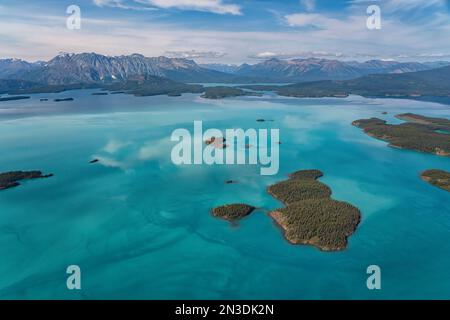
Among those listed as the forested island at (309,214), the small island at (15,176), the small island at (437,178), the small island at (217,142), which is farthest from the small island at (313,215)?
the small island at (15,176)

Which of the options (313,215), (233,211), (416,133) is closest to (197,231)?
(233,211)

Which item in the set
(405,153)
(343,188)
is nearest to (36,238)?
(343,188)

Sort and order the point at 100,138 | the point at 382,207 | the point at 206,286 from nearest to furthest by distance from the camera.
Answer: the point at 206,286 < the point at 382,207 < the point at 100,138

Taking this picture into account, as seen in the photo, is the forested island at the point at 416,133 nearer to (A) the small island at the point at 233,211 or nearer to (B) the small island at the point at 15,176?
(A) the small island at the point at 233,211

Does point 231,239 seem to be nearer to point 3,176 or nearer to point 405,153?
point 3,176

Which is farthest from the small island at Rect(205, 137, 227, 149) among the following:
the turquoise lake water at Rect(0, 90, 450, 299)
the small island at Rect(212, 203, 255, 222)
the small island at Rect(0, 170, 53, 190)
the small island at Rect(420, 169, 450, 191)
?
the small island at Rect(420, 169, 450, 191)

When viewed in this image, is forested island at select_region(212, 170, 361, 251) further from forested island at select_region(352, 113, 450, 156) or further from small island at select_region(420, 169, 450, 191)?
forested island at select_region(352, 113, 450, 156)
